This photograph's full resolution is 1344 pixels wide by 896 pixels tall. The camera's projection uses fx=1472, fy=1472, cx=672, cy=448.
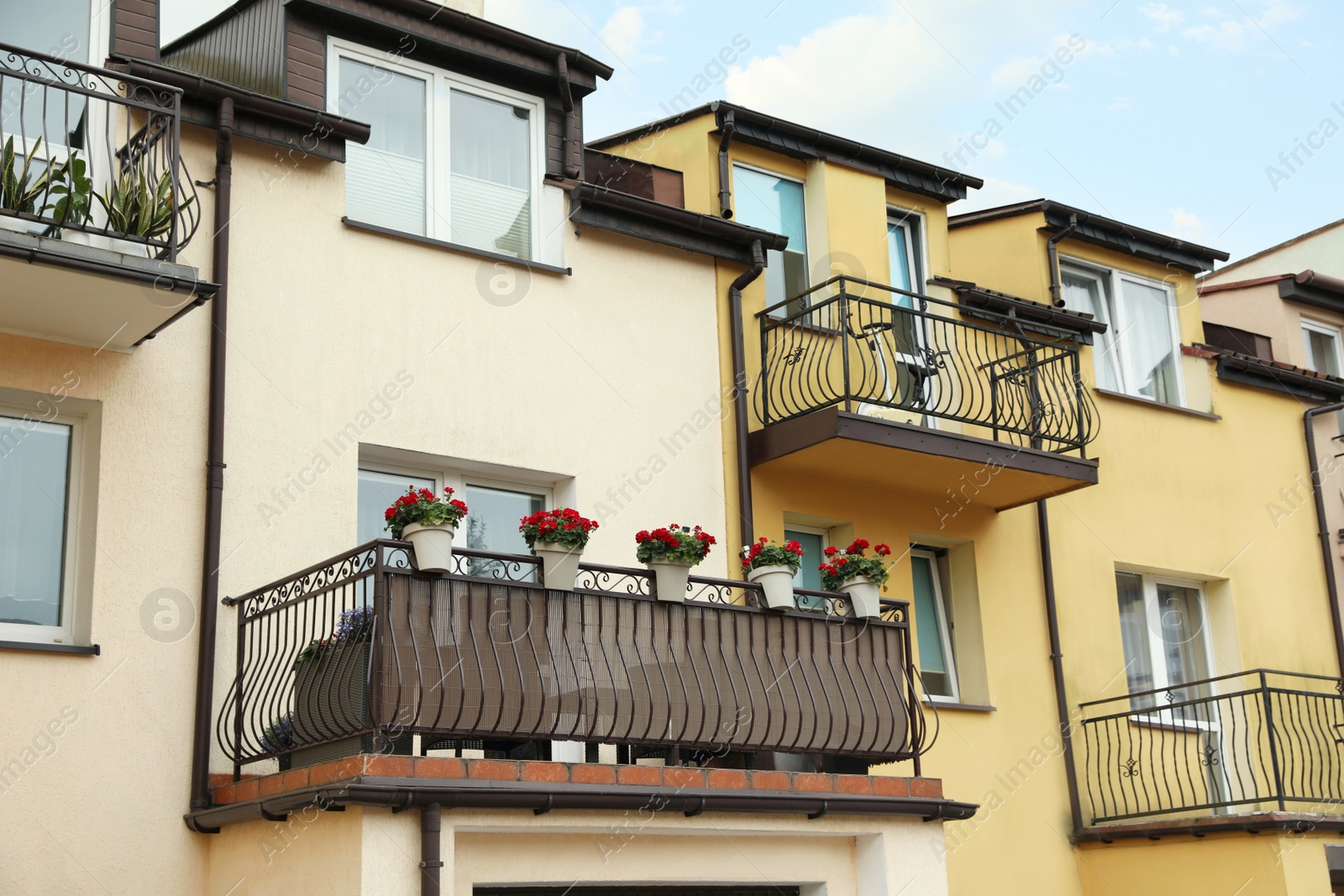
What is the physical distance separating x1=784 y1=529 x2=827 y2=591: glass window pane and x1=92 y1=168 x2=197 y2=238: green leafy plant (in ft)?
20.8

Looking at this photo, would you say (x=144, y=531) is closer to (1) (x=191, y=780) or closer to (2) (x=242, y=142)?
(1) (x=191, y=780)

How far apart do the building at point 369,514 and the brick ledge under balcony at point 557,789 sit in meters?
0.03

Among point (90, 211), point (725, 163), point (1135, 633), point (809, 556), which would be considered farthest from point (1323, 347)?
point (90, 211)

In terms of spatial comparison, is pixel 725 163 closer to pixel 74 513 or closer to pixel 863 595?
pixel 863 595

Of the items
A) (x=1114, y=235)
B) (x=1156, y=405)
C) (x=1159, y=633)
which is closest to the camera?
(x=1159, y=633)

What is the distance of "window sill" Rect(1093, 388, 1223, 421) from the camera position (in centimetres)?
1586

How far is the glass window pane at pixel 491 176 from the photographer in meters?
12.3

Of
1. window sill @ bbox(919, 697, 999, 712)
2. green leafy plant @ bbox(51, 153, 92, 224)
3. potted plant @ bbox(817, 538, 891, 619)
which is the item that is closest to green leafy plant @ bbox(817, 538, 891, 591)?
potted plant @ bbox(817, 538, 891, 619)

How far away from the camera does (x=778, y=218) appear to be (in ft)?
48.1

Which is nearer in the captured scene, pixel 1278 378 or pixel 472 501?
pixel 472 501

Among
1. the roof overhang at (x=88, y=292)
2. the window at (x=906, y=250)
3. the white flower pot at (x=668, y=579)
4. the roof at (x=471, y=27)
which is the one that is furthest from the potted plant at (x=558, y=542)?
the window at (x=906, y=250)

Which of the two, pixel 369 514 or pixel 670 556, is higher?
pixel 369 514

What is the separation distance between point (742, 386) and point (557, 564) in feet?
14.0

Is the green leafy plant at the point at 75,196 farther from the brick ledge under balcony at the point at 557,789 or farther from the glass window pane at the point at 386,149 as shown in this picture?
the brick ledge under balcony at the point at 557,789
